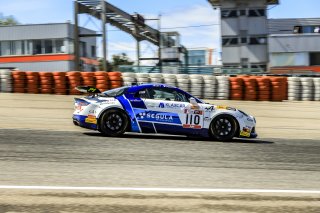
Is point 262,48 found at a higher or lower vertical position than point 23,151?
higher

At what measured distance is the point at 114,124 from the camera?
34.2ft

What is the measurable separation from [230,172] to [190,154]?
1.57m

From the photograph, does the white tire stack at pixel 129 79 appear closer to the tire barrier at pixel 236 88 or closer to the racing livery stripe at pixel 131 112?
the tire barrier at pixel 236 88

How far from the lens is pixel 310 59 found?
45.1 metres

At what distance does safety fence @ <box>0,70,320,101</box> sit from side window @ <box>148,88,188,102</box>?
1052 centimetres

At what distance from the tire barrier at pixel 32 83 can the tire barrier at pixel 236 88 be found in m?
9.14

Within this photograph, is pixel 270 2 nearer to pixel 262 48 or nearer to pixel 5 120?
pixel 262 48

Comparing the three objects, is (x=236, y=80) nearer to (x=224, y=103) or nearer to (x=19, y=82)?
(x=224, y=103)

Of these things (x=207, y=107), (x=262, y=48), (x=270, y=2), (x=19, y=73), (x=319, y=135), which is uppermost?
(x=270, y=2)

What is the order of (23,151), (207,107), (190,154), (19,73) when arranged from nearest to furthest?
(23,151) → (190,154) → (207,107) → (19,73)

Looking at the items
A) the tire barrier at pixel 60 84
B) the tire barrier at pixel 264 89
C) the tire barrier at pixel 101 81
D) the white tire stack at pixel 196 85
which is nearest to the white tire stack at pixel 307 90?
the tire barrier at pixel 264 89

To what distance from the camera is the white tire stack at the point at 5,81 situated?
21.0 m

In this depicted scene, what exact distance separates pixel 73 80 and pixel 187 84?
17.5ft

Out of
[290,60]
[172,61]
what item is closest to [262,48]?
[290,60]
